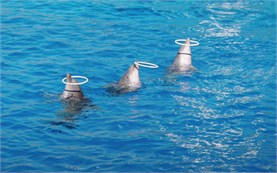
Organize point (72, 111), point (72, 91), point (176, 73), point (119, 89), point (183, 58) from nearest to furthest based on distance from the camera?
point (72, 111)
point (72, 91)
point (119, 89)
point (176, 73)
point (183, 58)

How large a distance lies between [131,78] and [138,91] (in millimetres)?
374

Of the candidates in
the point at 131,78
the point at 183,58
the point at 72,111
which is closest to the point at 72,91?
the point at 72,111

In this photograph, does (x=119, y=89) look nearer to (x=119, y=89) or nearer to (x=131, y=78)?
(x=119, y=89)

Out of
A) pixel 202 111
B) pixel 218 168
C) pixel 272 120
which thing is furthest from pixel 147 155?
pixel 272 120

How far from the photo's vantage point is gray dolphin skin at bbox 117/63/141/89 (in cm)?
1445

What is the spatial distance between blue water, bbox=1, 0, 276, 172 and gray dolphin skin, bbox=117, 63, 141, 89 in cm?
28

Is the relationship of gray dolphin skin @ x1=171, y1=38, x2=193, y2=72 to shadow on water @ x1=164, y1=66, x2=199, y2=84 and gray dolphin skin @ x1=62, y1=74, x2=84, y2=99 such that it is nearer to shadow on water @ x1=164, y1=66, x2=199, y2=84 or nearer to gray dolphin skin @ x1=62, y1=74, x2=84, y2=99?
shadow on water @ x1=164, y1=66, x2=199, y2=84

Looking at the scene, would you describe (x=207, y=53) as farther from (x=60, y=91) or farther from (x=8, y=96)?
(x=8, y=96)

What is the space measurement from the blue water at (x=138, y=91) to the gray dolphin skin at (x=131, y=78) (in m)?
0.28

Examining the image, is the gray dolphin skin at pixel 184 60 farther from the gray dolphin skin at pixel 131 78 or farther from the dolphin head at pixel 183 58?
the gray dolphin skin at pixel 131 78

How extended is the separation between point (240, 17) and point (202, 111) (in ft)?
29.4

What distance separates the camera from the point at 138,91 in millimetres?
14383

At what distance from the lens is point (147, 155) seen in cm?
1136

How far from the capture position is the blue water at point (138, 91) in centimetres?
1136
